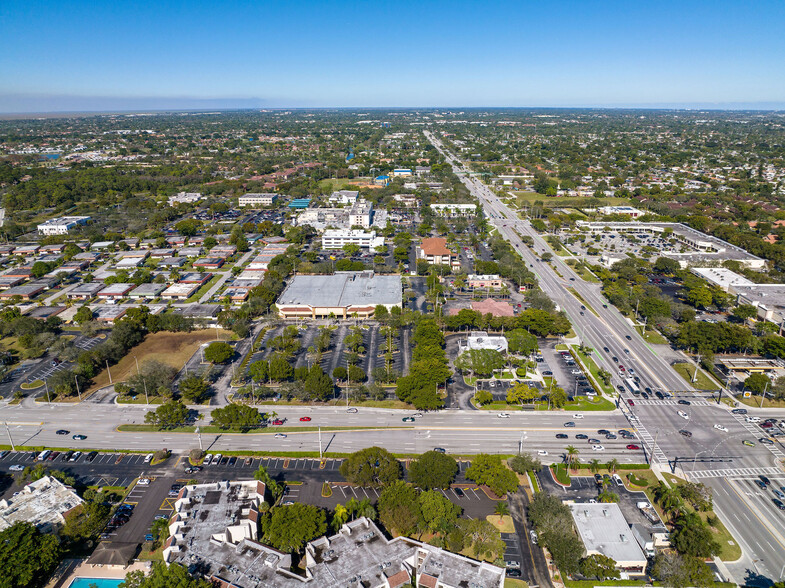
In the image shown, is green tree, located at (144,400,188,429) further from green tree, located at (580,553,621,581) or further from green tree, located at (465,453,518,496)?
green tree, located at (580,553,621,581)

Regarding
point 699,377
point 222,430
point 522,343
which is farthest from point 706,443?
point 222,430

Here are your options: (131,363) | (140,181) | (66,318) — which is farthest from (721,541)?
(140,181)

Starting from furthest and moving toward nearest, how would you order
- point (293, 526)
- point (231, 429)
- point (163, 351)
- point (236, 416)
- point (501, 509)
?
1. point (163, 351)
2. point (231, 429)
3. point (236, 416)
4. point (501, 509)
5. point (293, 526)

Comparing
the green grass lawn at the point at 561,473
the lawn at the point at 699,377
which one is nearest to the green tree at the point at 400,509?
the green grass lawn at the point at 561,473

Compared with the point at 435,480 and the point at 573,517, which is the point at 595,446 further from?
the point at 435,480

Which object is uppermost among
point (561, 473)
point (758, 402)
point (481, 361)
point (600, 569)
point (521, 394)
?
point (481, 361)

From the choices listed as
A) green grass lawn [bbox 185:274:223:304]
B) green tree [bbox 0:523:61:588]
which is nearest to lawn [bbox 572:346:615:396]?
green tree [bbox 0:523:61:588]

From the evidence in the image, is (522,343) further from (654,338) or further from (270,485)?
(270,485)
